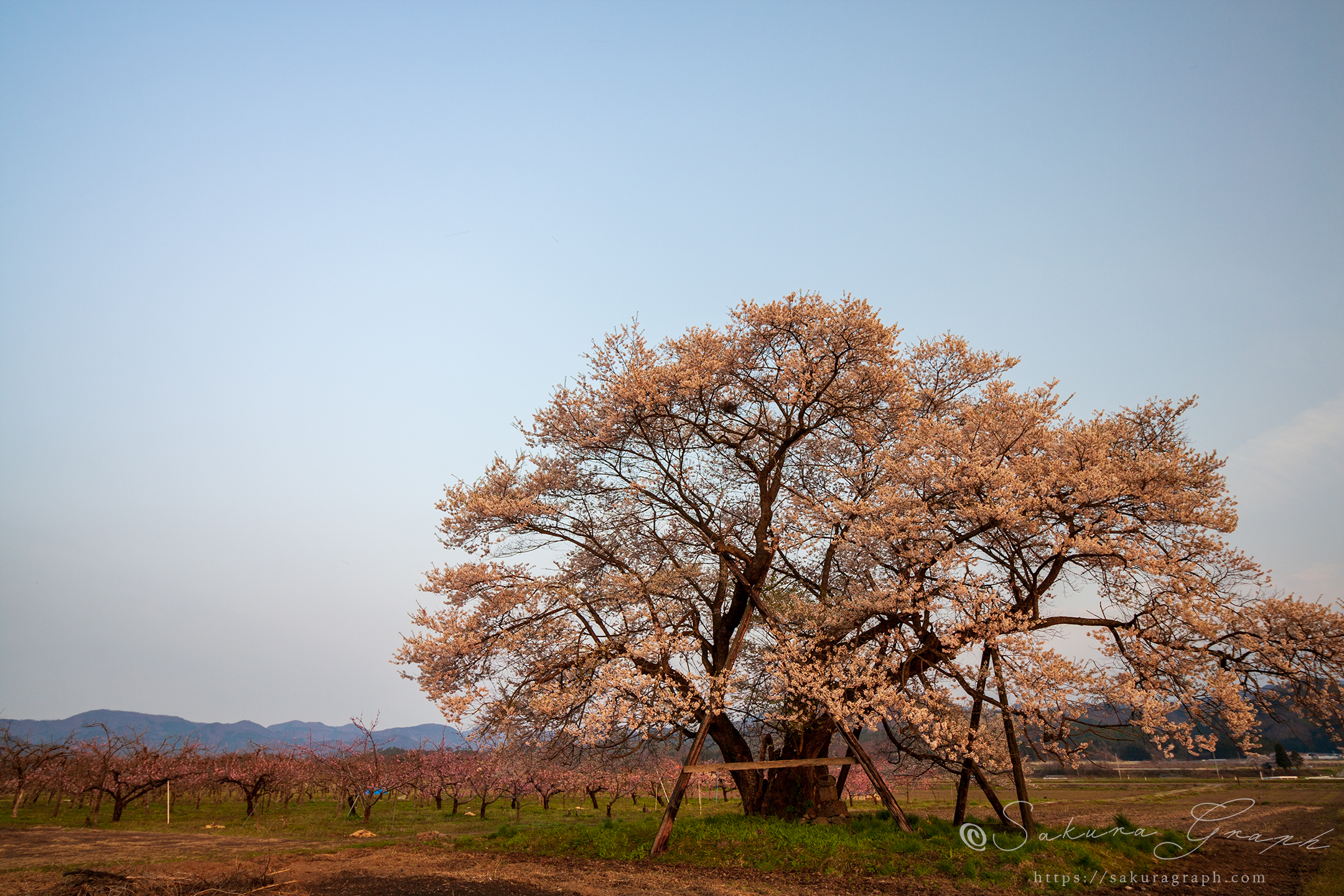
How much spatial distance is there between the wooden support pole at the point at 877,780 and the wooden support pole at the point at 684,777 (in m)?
2.75

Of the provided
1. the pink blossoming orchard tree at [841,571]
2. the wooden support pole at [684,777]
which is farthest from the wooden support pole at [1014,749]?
the wooden support pole at [684,777]

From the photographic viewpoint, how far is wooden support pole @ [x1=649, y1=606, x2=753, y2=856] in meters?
13.5

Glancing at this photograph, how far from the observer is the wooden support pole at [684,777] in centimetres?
1355

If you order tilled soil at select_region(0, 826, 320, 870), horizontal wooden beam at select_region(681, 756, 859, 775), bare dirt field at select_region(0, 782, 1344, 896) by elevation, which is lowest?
tilled soil at select_region(0, 826, 320, 870)

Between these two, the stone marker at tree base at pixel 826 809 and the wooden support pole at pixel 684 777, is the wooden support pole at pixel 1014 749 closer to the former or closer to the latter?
the stone marker at tree base at pixel 826 809

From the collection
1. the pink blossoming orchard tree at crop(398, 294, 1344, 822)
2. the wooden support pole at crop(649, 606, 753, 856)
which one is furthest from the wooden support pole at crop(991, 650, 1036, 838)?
the wooden support pole at crop(649, 606, 753, 856)

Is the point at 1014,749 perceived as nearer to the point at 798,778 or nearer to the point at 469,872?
the point at 798,778

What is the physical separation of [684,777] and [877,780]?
13.2ft

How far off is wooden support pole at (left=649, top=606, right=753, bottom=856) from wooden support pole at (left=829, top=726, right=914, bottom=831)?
2751mm

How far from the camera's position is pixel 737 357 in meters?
16.3

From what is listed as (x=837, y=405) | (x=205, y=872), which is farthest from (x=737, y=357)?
(x=205, y=872)

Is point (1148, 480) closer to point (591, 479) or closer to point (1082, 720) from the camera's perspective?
point (1082, 720)

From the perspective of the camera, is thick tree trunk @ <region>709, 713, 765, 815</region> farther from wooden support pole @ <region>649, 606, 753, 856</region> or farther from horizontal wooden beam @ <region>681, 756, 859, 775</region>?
horizontal wooden beam @ <region>681, 756, 859, 775</region>

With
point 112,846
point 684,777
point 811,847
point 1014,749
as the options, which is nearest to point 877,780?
point 811,847
